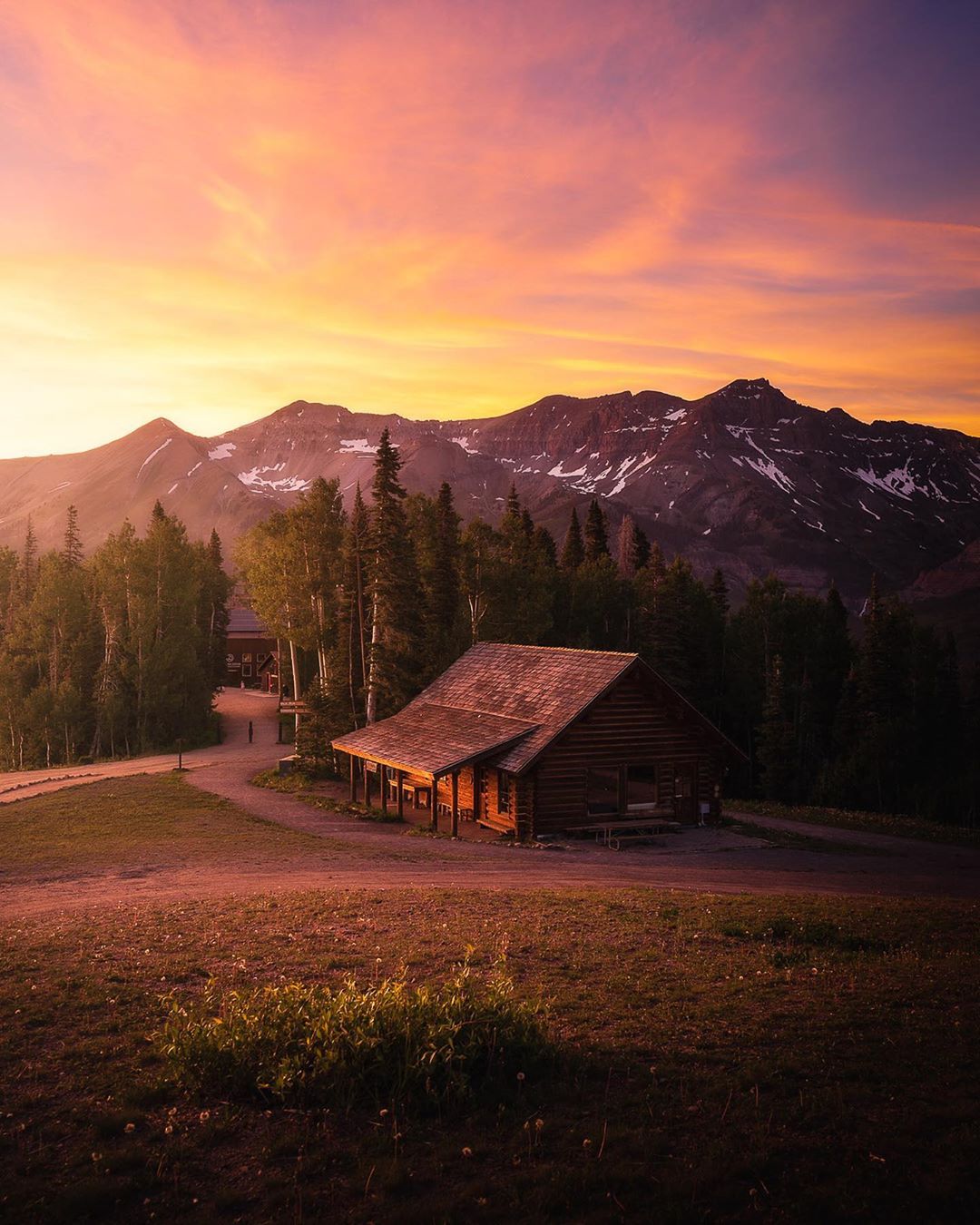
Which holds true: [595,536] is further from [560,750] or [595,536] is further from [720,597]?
[560,750]

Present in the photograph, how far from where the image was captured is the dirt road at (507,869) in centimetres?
2209

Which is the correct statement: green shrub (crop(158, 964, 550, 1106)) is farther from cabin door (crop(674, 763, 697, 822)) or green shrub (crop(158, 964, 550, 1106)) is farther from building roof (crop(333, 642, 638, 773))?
cabin door (crop(674, 763, 697, 822))

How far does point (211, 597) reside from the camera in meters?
94.5

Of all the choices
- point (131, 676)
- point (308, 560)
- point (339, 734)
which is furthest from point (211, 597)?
point (339, 734)

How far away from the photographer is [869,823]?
39.1 metres

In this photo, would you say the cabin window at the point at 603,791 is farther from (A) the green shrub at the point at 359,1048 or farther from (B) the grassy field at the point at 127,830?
(A) the green shrub at the point at 359,1048

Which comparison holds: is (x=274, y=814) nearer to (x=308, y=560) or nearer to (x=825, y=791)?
(x=308, y=560)

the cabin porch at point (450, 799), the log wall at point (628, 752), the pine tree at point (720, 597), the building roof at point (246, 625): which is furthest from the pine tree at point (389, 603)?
the building roof at point (246, 625)

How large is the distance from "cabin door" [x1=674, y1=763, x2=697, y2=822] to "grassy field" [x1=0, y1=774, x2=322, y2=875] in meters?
15.3

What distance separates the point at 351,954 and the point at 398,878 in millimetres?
9313

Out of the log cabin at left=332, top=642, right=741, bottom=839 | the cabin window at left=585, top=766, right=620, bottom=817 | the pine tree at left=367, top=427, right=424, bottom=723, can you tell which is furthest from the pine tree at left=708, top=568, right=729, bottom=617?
the log cabin at left=332, top=642, right=741, bottom=839

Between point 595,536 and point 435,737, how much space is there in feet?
240

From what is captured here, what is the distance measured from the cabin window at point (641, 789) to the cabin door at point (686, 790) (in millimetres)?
979

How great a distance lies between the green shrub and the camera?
8.79 metres
